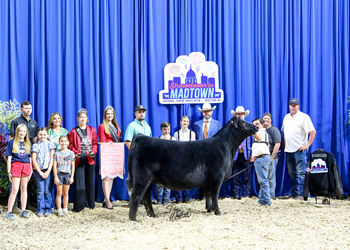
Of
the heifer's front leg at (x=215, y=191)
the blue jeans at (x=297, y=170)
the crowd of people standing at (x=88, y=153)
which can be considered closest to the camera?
the heifer's front leg at (x=215, y=191)

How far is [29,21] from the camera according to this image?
5699 mm

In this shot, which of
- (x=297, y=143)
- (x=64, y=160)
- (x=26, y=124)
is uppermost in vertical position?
(x=26, y=124)

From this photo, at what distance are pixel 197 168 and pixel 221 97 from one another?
2.26 meters

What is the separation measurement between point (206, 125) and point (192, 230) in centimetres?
253

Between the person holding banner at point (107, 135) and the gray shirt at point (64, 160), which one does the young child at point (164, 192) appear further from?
the gray shirt at point (64, 160)

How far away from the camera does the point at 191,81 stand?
596 cm

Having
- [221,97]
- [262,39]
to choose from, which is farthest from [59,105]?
[262,39]

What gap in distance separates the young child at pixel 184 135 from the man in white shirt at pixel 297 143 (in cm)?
164

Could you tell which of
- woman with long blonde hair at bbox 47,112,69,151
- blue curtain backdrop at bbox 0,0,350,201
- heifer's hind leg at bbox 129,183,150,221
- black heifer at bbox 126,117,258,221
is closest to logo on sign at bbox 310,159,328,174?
blue curtain backdrop at bbox 0,0,350,201

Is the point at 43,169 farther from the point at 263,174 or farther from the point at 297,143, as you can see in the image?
the point at 297,143

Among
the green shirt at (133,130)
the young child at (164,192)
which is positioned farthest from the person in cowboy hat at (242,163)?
the green shirt at (133,130)

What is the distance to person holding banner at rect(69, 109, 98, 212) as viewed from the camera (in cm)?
480

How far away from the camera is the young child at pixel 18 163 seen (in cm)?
428

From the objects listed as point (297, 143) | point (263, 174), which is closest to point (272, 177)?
point (297, 143)
